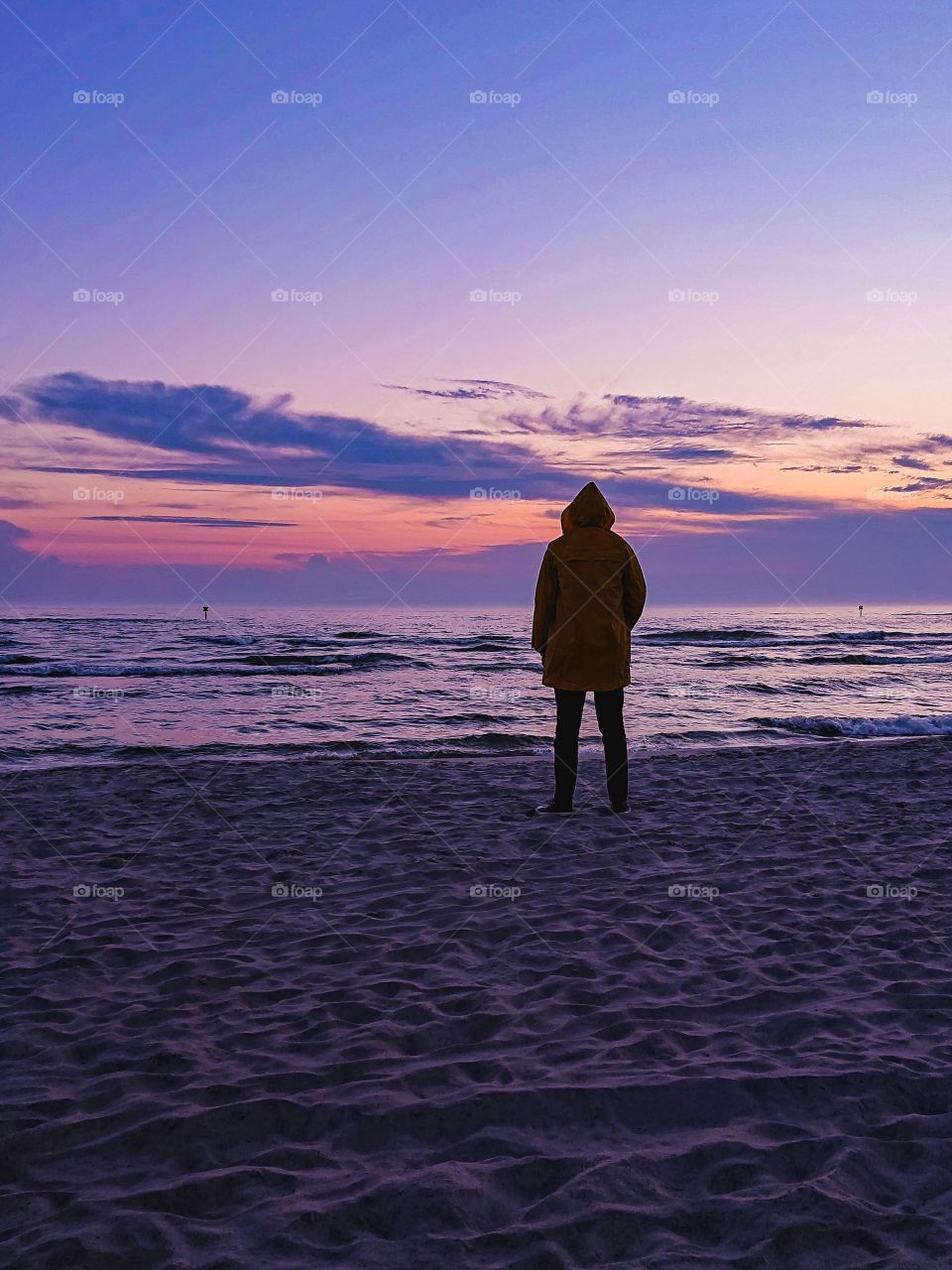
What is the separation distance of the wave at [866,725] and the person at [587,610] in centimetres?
867

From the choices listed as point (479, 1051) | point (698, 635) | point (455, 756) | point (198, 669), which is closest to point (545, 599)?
point (479, 1051)

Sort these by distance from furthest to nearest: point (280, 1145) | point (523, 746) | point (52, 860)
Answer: point (523, 746) < point (52, 860) < point (280, 1145)

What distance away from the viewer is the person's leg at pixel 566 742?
8023 millimetres

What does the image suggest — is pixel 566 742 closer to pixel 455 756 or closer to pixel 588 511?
pixel 588 511

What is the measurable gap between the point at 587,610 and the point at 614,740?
1.27 meters

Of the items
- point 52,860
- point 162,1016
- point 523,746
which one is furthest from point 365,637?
point 162,1016

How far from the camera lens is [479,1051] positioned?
381cm

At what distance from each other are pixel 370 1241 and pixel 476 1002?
1.73 meters

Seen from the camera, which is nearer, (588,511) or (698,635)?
(588,511)

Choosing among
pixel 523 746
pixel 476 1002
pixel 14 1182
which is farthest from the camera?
pixel 523 746

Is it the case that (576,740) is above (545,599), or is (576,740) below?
below

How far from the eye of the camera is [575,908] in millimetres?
5750

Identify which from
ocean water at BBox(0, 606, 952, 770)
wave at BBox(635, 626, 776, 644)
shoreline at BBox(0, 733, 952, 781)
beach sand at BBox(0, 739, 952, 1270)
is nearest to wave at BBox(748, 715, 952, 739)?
ocean water at BBox(0, 606, 952, 770)

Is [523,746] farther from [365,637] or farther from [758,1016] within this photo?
[365,637]
